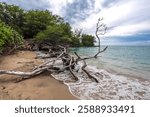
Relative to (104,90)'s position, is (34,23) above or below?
above

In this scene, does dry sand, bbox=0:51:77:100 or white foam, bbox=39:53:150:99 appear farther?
white foam, bbox=39:53:150:99

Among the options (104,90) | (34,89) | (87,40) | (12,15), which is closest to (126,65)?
(104,90)

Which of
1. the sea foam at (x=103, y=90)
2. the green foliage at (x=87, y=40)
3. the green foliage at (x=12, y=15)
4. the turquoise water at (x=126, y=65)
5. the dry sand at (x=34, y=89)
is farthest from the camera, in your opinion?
the green foliage at (x=87, y=40)

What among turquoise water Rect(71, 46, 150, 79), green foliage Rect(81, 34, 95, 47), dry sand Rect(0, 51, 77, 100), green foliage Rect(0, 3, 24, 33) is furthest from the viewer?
green foliage Rect(81, 34, 95, 47)

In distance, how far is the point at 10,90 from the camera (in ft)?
21.5

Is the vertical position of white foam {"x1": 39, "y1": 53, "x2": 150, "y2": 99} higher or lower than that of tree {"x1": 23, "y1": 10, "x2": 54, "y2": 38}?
lower

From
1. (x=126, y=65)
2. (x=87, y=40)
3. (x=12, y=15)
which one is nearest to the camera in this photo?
(x=126, y=65)

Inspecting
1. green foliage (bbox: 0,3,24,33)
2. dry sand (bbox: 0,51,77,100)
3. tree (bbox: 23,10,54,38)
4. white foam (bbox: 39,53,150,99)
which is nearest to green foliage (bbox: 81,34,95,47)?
tree (bbox: 23,10,54,38)

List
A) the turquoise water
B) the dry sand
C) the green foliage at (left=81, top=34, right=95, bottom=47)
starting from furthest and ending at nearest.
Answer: the green foliage at (left=81, top=34, right=95, bottom=47) < the turquoise water < the dry sand

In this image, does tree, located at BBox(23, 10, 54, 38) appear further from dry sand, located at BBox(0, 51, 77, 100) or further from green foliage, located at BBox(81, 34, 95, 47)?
dry sand, located at BBox(0, 51, 77, 100)

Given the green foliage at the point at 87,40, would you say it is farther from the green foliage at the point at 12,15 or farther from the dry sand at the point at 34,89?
the dry sand at the point at 34,89

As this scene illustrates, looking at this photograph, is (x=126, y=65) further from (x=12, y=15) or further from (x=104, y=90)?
(x=12, y=15)

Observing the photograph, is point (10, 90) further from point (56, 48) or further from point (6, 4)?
point (6, 4)

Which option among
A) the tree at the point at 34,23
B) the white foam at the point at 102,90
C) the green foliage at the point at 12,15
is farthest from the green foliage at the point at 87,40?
the white foam at the point at 102,90
